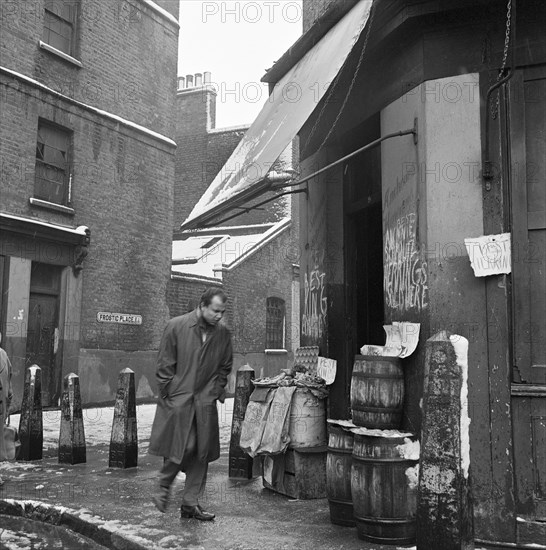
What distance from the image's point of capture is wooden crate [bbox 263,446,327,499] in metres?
6.47

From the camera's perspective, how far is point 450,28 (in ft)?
18.7

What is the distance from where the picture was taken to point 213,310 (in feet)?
19.5

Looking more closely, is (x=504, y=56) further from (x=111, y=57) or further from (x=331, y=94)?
(x=111, y=57)

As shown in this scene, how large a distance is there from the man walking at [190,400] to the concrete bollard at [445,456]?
2.14 meters

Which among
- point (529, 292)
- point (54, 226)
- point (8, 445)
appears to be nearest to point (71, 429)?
point (8, 445)

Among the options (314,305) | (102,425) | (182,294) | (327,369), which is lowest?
(102,425)

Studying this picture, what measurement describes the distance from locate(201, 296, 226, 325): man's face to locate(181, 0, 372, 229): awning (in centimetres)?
113

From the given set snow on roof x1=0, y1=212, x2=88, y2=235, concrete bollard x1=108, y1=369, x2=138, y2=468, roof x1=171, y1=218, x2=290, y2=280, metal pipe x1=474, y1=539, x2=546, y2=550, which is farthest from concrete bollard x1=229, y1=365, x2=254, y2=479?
roof x1=171, y1=218, x2=290, y2=280

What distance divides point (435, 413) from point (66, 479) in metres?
4.61

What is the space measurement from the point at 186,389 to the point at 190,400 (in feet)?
0.32

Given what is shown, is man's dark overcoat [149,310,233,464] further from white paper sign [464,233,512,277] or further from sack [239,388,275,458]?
white paper sign [464,233,512,277]

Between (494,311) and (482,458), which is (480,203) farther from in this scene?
(482,458)

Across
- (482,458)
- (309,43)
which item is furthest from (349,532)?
(309,43)

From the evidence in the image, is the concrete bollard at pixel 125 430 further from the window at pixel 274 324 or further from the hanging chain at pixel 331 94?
the window at pixel 274 324
